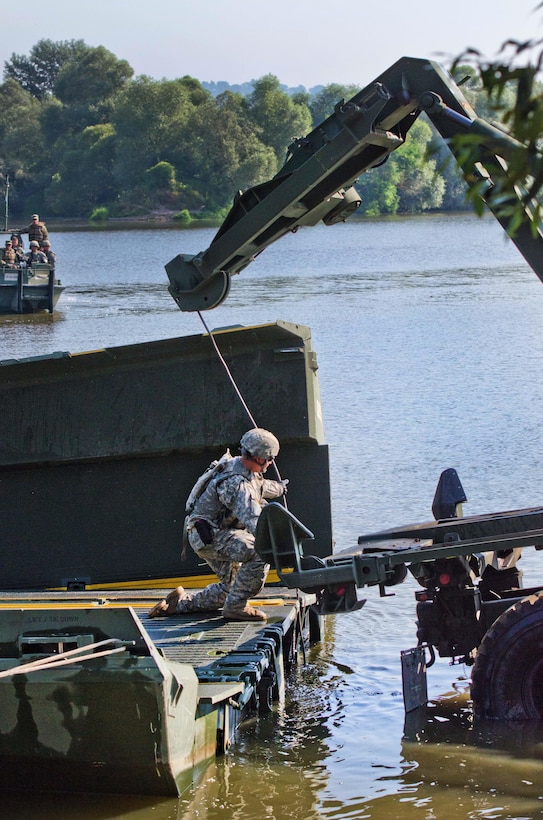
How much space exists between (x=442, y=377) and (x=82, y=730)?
18.4 meters

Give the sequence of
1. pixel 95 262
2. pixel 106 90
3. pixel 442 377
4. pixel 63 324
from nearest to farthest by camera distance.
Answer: pixel 442 377 → pixel 63 324 → pixel 95 262 → pixel 106 90

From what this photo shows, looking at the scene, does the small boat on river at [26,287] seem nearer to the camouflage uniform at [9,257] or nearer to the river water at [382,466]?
the camouflage uniform at [9,257]

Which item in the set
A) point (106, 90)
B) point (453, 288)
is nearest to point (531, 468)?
point (453, 288)

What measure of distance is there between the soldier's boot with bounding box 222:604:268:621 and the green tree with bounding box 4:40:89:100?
18396 cm

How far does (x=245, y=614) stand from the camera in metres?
8.55

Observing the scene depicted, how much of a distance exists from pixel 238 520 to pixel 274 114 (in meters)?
105

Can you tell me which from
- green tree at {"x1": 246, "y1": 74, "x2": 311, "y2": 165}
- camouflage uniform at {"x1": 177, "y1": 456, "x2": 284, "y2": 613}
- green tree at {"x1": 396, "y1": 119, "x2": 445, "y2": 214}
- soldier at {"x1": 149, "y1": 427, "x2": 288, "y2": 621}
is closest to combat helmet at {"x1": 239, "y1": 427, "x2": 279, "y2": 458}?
soldier at {"x1": 149, "y1": 427, "x2": 288, "y2": 621}

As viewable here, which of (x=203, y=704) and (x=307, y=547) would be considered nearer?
(x=203, y=704)

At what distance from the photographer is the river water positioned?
695 centimetres

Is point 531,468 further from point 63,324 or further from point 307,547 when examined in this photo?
point 63,324

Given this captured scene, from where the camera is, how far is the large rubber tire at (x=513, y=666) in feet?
24.4

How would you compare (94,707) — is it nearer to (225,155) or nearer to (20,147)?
(225,155)

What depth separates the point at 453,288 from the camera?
41.6 metres

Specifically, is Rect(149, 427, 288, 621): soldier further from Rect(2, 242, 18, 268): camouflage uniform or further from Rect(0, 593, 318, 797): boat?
Rect(2, 242, 18, 268): camouflage uniform
